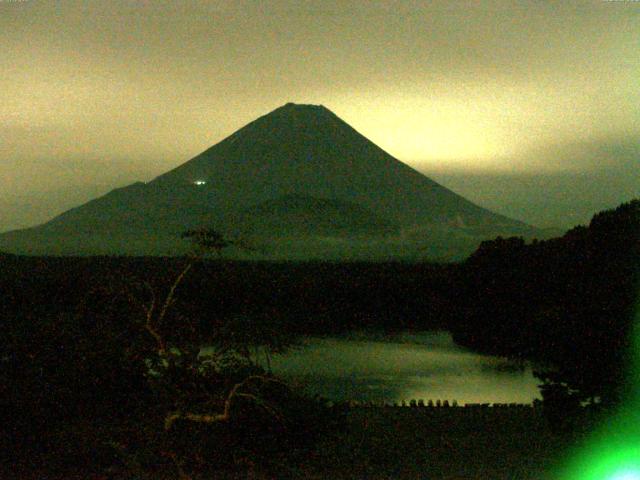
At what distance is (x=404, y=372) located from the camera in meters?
22.3

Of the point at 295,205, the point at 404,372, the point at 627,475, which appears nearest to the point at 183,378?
the point at 627,475

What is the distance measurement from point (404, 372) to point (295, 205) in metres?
82.1

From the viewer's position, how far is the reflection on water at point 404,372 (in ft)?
60.0

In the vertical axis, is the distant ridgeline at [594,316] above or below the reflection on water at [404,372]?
above

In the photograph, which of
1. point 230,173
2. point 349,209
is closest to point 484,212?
point 349,209

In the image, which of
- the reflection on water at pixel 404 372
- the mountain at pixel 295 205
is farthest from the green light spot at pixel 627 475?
the mountain at pixel 295 205

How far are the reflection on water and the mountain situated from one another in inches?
2405

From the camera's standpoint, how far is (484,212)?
A: 101 meters

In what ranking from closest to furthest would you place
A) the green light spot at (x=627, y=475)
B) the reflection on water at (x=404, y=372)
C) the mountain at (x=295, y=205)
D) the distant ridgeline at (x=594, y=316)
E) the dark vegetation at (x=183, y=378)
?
the green light spot at (x=627, y=475)
the dark vegetation at (x=183, y=378)
the distant ridgeline at (x=594, y=316)
the reflection on water at (x=404, y=372)
the mountain at (x=295, y=205)

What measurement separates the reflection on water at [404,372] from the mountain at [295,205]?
61.1 metres

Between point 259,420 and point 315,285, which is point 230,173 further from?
point 259,420

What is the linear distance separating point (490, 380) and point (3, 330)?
45.5 ft

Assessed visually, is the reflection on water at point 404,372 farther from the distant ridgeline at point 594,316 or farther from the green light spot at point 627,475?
the green light spot at point 627,475

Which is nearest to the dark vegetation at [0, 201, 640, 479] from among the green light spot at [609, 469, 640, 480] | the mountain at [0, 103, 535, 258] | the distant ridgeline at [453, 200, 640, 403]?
the distant ridgeline at [453, 200, 640, 403]
